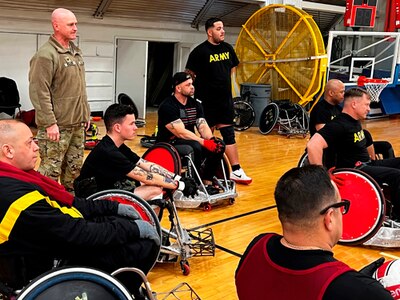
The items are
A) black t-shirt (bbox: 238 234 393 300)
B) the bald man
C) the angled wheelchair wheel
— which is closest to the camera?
black t-shirt (bbox: 238 234 393 300)

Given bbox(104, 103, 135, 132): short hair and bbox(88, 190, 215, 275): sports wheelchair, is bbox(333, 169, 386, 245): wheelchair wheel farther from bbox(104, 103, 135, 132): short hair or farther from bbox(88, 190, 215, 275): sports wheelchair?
bbox(104, 103, 135, 132): short hair

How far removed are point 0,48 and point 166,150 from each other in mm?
5006

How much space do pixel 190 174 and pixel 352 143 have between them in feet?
4.15

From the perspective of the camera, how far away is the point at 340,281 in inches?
48.0

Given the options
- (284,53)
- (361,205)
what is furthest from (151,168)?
(284,53)

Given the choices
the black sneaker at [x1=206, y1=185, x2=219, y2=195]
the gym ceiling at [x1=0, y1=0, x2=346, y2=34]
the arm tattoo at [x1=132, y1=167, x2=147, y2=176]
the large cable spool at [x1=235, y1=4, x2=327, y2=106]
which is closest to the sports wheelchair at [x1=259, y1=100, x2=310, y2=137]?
the large cable spool at [x1=235, y1=4, x2=327, y2=106]

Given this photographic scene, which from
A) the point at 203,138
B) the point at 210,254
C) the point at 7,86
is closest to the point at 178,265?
the point at 210,254

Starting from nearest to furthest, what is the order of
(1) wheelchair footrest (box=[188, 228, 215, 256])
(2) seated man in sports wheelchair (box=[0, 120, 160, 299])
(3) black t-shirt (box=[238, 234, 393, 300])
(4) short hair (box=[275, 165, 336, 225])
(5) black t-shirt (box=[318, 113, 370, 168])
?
1. (3) black t-shirt (box=[238, 234, 393, 300])
2. (4) short hair (box=[275, 165, 336, 225])
3. (2) seated man in sports wheelchair (box=[0, 120, 160, 299])
4. (1) wheelchair footrest (box=[188, 228, 215, 256])
5. (5) black t-shirt (box=[318, 113, 370, 168])

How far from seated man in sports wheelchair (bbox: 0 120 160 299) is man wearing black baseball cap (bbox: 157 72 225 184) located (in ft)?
6.72

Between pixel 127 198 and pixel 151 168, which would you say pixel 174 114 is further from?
pixel 127 198

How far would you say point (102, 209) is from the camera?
91.6 inches

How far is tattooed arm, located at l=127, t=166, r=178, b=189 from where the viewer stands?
309 centimetres

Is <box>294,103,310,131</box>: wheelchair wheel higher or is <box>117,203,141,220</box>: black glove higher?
<box>117,203,141,220</box>: black glove

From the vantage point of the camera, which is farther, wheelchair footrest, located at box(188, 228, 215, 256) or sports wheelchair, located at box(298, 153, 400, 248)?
sports wheelchair, located at box(298, 153, 400, 248)
